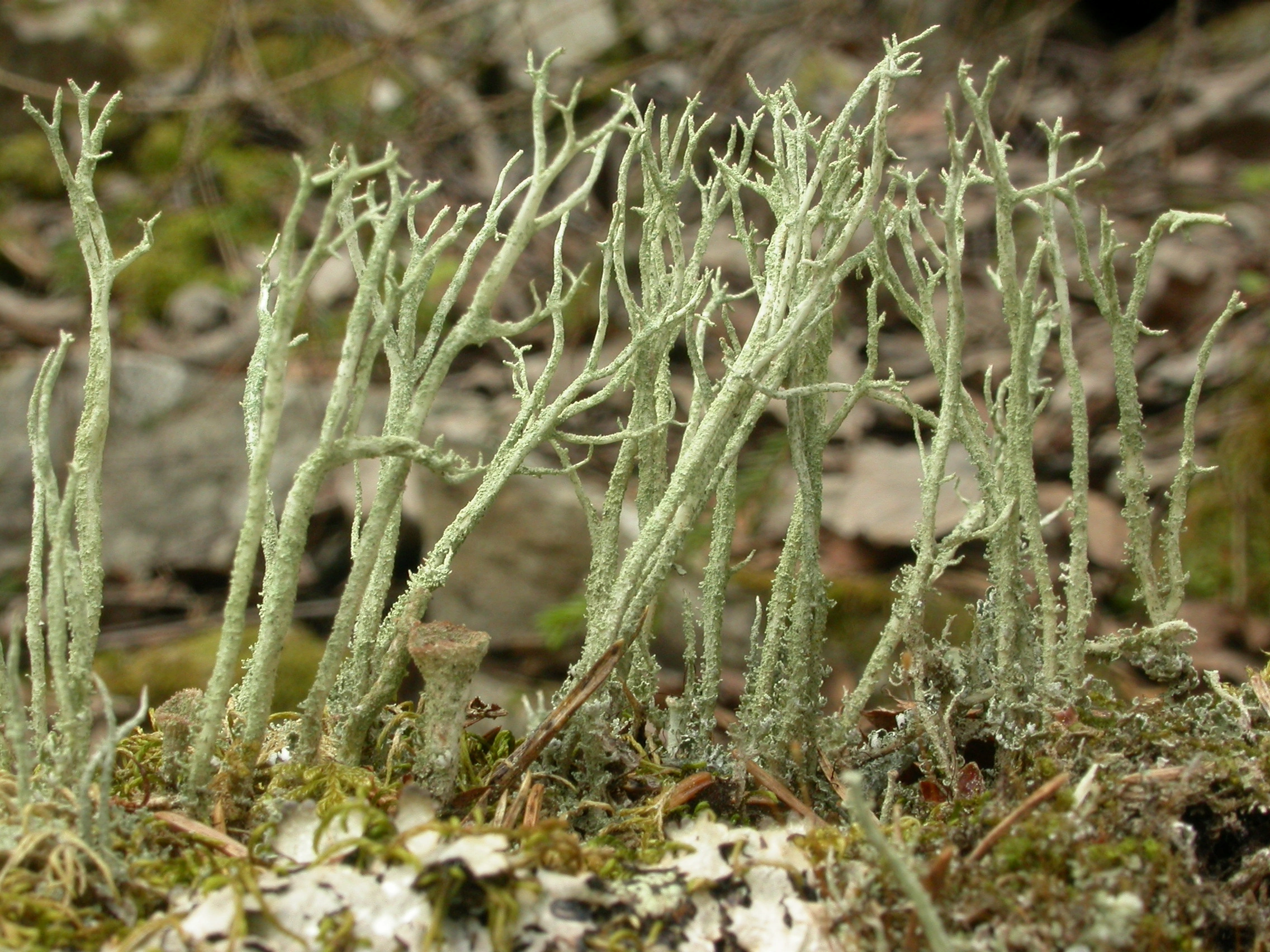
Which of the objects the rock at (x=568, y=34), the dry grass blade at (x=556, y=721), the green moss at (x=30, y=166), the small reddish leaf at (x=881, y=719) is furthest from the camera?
the green moss at (x=30, y=166)

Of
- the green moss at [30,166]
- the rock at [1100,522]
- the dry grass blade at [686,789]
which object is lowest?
the dry grass blade at [686,789]

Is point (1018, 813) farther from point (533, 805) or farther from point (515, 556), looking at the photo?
point (515, 556)

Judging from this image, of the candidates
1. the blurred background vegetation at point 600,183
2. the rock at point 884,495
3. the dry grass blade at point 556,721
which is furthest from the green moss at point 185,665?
the dry grass blade at point 556,721

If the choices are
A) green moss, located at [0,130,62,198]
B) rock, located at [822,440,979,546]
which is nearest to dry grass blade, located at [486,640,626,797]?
rock, located at [822,440,979,546]

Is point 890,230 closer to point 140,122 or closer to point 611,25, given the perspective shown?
point 611,25

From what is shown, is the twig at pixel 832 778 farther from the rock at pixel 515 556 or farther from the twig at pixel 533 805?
the rock at pixel 515 556

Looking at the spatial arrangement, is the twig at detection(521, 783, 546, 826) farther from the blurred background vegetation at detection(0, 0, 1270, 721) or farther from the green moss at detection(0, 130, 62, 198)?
the green moss at detection(0, 130, 62, 198)

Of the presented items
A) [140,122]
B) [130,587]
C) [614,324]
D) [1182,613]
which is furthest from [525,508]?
[140,122]
